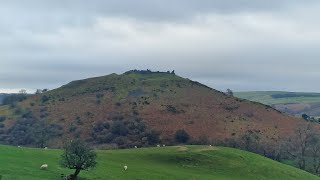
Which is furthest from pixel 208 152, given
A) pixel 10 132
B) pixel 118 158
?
pixel 10 132

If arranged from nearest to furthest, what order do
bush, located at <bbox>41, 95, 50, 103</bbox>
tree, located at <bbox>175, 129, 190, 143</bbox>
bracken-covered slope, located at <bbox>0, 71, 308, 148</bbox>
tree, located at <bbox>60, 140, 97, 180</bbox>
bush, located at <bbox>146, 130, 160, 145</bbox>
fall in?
tree, located at <bbox>60, 140, 97, 180</bbox>
bush, located at <bbox>146, 130, 160, 145</bbox>
tree, located at <bbox>175, 129, 190, 143</bbox>
bracken-covered slope, located at <bbox>0, 71, 308, 148</bbox>
bush, located at <bbox>41, 95, 50, 103</bbox>

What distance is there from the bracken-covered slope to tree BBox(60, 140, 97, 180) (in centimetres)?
8854

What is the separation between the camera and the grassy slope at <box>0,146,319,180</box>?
5147 centimetres

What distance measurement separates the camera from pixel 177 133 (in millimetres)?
140250

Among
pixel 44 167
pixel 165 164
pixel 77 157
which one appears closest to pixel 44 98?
pixel 165 164

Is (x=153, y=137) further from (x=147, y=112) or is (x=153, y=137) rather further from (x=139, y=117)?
(x=147, y=112)

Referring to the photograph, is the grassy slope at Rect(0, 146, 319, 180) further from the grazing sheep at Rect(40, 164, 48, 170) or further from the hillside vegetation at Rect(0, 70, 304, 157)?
the hillside vegetation at Rect(0, 70, 304, 157)

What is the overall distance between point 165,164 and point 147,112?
91638 millimetres

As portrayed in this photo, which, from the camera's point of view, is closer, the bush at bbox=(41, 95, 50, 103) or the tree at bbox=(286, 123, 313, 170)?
the tree at bbox=(286, 123, 313, 170)

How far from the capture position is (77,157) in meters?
47.6

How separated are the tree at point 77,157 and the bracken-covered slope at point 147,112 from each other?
88.5 metres

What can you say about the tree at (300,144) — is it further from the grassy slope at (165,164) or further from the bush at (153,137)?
the bush at (153,137)

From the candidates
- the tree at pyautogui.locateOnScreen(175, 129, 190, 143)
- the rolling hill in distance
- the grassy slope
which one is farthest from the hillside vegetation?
the grassy slope

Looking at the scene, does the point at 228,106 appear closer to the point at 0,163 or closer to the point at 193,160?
the point at 193,160
